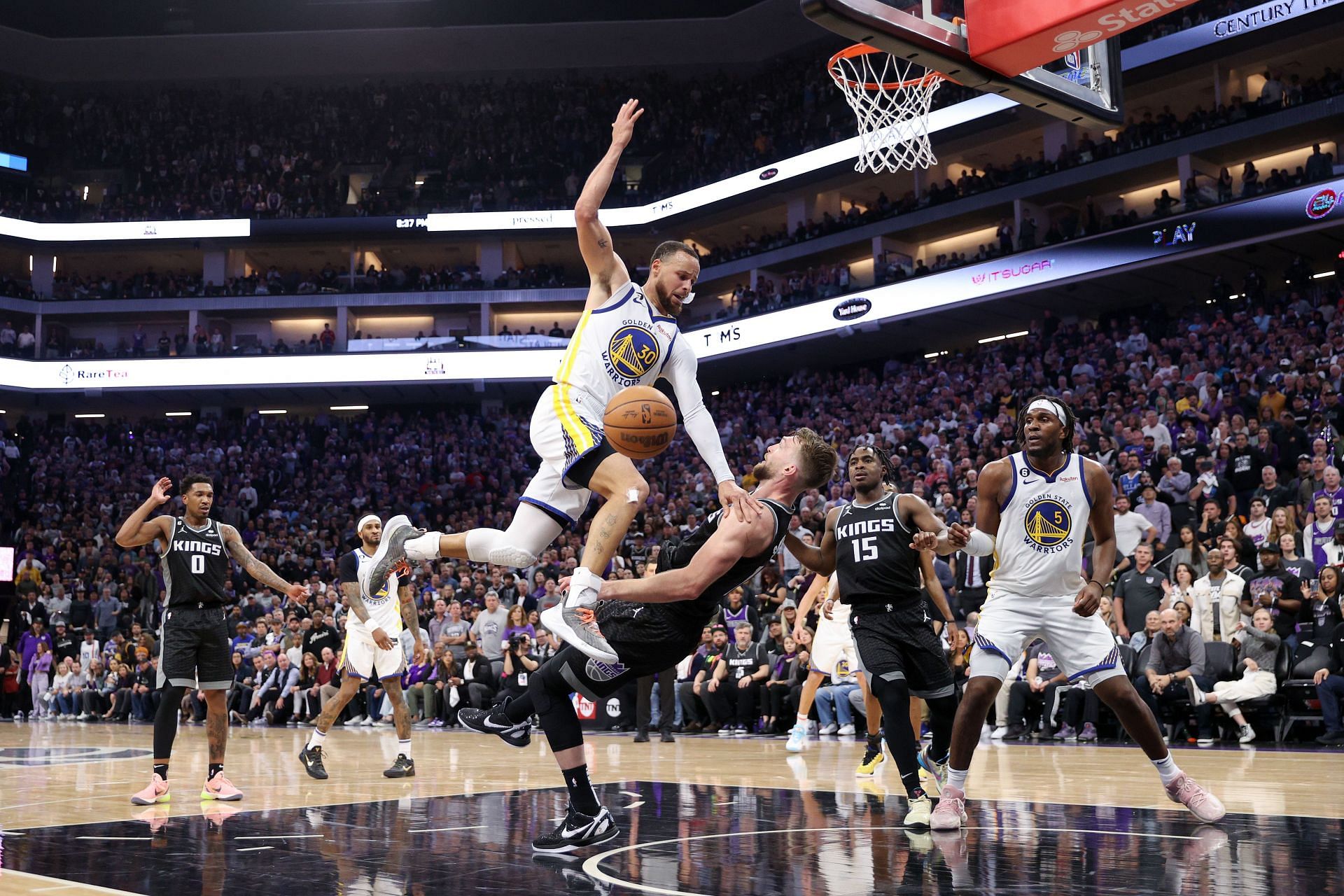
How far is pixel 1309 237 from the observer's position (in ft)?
80.4

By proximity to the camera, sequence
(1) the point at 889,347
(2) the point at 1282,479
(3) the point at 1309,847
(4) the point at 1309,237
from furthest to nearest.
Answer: (1) the point at 889,347
(4) the point at 1309,237
(2) the point at 1282,479
(3) the point at 1309,847

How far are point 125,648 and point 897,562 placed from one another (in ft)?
66.4

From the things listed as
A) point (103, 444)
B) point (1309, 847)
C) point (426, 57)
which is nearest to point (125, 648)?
point (103, 444)

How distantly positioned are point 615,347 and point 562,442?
0.59 m

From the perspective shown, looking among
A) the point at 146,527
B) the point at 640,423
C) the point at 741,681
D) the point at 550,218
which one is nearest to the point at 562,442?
the point at 640,423

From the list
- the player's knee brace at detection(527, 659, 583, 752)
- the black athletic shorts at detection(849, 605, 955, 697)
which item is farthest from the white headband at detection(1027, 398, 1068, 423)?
the player's knee brace at detection(527, 659, 583, 752)

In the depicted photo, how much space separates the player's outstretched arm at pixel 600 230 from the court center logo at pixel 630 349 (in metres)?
0.24

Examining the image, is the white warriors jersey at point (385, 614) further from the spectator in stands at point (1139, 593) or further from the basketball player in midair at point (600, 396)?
the spectator in stands at point (1139, 593)

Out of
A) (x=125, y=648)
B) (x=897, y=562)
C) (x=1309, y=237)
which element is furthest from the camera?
(x=1309, y=237)

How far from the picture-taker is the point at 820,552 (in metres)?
6.63

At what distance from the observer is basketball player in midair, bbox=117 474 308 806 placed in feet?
26.0

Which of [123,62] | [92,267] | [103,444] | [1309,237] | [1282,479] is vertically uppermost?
[123,62]

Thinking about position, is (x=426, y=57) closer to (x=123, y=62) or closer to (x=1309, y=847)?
(x=123, y=62)

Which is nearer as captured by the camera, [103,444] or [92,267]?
[103,444]
